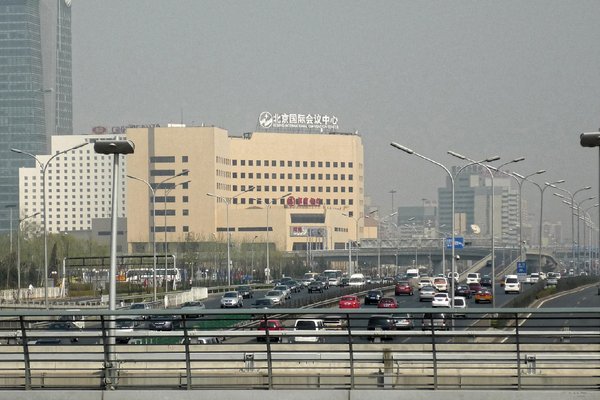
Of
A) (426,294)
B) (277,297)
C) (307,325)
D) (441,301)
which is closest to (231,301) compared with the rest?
(277,297)

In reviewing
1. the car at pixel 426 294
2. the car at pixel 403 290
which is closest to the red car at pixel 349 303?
the car at pixel 426 294

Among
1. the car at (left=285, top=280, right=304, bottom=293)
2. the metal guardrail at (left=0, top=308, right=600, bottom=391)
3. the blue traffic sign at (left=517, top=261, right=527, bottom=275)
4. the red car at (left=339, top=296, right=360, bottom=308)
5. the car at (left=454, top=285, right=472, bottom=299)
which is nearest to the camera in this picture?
the metal guardrail at (left=0, top=308, right=600, bottom=391)

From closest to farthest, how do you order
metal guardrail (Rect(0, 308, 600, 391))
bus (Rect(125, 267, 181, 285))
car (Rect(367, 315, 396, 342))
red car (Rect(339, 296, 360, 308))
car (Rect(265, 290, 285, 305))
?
metal guardrail (Rect(0, 308, 600, 391))
car (Rect(367, 315, 396, 342))
red car (Rect(339, 296, 360, 308))
car (Rect(265, 290, 285, 305))
bus (Rect(125, 267, 181, 285))

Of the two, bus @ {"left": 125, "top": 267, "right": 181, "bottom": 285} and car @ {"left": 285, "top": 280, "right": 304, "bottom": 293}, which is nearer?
car @ {"left": 285, "top": 280, "right": 304, "bottom": 293}

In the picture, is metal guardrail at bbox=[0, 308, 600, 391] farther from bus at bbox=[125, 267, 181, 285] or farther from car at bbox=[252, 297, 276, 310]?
bus at bbox=[125, 267, 181, 285]

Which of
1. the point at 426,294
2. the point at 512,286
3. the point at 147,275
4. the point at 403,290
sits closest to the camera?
the point at 426,294

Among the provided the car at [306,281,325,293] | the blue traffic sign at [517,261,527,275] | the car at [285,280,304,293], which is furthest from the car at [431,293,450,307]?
the blue traffic sign at [517,261,527,275]

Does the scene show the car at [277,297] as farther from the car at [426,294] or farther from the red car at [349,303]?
the car at [426,294]

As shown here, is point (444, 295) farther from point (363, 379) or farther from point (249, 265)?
point (249, 265)

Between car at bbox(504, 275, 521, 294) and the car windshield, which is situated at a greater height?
the car windshield

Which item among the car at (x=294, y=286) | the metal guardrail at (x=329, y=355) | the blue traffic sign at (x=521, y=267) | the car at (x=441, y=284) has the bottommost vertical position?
the car at (x=294, y=286)

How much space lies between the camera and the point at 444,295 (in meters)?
91.4

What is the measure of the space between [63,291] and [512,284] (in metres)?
42.9

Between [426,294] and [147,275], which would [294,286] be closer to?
[147,275]
